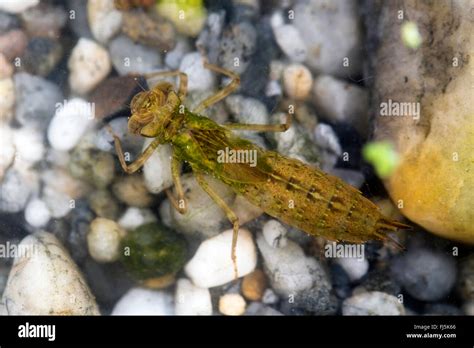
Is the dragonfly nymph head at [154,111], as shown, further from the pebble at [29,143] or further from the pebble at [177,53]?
the pebble at [29,143]

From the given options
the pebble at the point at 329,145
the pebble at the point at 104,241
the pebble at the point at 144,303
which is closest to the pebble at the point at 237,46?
the pebble at the point at 329,145

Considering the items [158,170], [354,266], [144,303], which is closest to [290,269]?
[354,266]

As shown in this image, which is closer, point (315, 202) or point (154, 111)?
point (315, 202)

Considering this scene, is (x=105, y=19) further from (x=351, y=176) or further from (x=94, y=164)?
(x=351, y=176)

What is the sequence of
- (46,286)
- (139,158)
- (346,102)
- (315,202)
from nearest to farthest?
(315,202)
(46,286)
(139,158)
(346,102)
